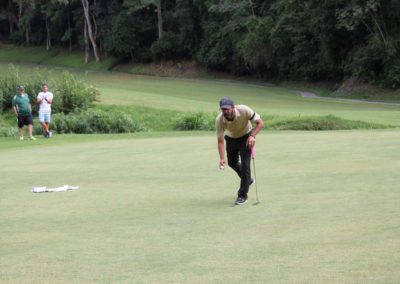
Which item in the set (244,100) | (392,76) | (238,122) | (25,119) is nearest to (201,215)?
(238,122)

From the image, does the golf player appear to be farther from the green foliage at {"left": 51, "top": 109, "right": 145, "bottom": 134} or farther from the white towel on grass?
the green foliage at {"left": 51, "top": 109, "right": 145, "bottom": 134}

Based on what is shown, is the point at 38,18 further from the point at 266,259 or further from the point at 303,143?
the point at 266,259

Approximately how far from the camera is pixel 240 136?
12234 mm

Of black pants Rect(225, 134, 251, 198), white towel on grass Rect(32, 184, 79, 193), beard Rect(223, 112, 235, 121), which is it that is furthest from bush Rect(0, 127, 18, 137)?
beard Rect(223, 112, 235, 121)

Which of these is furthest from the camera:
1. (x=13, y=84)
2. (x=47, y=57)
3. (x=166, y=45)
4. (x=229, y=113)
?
(x=47, y=57)

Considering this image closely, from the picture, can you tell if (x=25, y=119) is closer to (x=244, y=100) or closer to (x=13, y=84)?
(x=13, y=84)

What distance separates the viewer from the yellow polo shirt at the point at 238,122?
11857mm

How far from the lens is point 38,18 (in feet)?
324

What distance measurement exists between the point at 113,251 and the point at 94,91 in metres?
31.0

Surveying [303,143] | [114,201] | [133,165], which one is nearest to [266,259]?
[114,201]

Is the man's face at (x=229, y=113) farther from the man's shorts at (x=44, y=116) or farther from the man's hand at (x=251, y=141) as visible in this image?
→ the man's shorts at (x=44, y=116)

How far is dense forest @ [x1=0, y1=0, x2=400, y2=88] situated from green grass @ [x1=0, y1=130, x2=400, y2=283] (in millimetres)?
33321

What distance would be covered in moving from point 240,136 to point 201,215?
1781 mm

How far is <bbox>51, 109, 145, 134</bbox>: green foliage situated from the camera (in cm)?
3325
